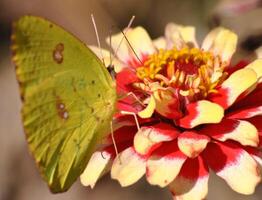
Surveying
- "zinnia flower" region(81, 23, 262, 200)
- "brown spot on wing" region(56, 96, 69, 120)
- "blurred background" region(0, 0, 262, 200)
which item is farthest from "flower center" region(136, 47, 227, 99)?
"blurred background" region(0, 0, 262, 200)

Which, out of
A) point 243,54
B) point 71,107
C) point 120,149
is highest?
point 71,107

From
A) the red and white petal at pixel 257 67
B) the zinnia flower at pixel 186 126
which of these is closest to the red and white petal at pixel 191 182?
the zinnia flower at pixel 186 126

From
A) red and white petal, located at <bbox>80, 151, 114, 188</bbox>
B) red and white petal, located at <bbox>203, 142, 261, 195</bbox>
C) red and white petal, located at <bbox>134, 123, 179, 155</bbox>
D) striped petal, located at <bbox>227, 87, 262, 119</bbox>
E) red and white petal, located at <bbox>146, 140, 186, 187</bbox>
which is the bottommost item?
red and white petal, located at <bbox>203, 142, 261, 195</bbox>

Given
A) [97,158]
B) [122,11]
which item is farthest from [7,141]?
[97,158]

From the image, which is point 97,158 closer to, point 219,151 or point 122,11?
point 219,151

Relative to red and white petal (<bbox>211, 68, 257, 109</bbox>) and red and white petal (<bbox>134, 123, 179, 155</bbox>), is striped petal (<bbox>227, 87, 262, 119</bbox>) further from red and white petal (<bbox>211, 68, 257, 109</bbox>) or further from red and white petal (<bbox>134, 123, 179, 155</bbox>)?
red and white petal (<bbox>134, 123, 179, 155</bbox>)

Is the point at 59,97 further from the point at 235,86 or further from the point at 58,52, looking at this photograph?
the point at 235,86
